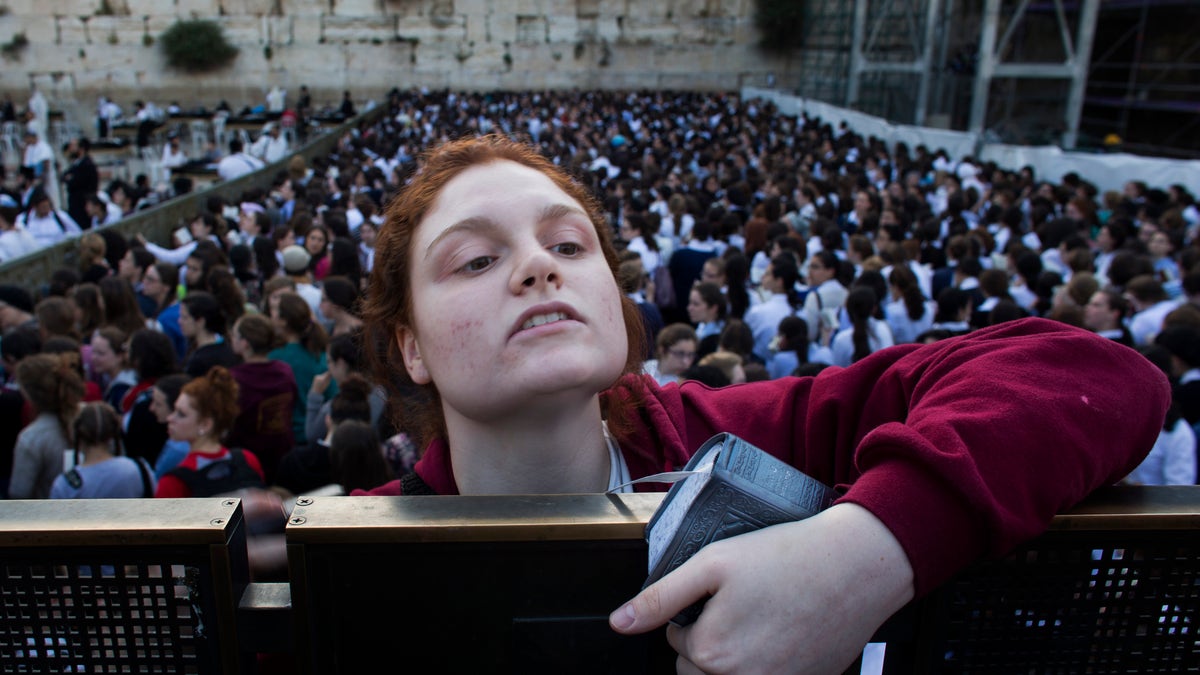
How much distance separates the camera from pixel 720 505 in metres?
0.81

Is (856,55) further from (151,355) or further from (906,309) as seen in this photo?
(151,355)

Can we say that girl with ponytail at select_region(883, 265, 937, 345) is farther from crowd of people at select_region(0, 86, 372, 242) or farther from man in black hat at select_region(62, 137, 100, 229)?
man in black hat at select_region(62, 137, 100, 229)

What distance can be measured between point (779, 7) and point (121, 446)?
27556 mm

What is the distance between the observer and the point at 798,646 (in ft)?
2.54

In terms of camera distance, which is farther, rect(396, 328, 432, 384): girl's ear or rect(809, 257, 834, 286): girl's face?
rect(809, 257, 834, 286): girl's face

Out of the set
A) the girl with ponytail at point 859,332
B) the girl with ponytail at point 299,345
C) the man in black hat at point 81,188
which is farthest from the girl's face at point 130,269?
the girl with ponytail at point 859,332

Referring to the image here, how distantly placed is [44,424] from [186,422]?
892mm

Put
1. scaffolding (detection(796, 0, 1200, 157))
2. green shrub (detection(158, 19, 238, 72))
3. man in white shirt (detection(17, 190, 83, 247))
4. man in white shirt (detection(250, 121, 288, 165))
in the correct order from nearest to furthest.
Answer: man in white shirt (detection(17, 190, 83, 247)) < man in white shirt (detection(250, 121, 288, 165)) < scaffolding (detection(796, 0, 1200, 157)) < green shrub (detection(158, 19, 238, 72))

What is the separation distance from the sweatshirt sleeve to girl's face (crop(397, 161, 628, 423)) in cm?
43

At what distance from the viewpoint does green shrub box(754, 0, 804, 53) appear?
26.7m

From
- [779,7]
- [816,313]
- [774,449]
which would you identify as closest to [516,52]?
[779,7]

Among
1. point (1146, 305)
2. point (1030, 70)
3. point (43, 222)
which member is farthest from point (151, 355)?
point (1030, 70)

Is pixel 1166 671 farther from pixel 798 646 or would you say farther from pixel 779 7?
pixel 779 7

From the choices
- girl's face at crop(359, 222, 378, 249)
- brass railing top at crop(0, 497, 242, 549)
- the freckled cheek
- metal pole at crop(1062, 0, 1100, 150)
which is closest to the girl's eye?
the freckled cheek
